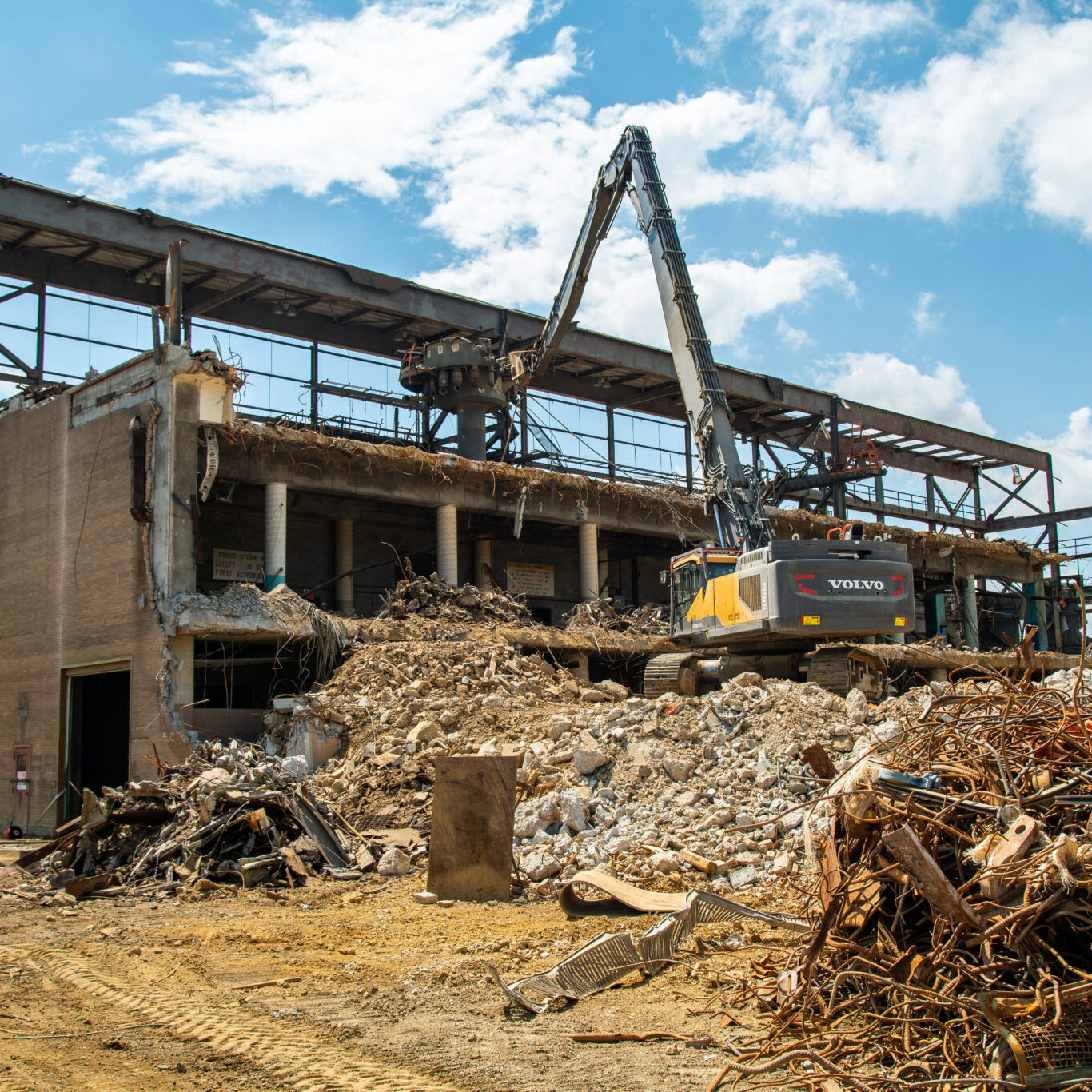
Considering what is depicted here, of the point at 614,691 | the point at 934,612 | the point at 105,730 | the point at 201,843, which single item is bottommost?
the point at 201,843

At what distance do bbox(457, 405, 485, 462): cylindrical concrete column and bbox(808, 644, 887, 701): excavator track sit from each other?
13746 millimetres

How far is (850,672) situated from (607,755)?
506cm

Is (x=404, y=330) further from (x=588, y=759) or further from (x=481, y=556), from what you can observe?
(x=588, y=759)

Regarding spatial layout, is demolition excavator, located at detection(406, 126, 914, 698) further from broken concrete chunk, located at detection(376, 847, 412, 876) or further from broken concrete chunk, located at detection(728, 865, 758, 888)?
broken concrete chunk, located at detection(376, 847, 412, 876)

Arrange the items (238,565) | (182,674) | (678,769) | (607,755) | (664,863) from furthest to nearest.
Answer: (238,565) → (182,674) → (607,755) → (678,769) → (664,863)

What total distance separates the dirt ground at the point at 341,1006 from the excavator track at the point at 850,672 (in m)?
7.80

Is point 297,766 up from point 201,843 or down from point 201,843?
up

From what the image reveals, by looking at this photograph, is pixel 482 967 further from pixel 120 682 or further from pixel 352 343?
pixel 352 343

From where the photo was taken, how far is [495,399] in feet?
92.5

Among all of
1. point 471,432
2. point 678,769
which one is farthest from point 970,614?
point 678,769

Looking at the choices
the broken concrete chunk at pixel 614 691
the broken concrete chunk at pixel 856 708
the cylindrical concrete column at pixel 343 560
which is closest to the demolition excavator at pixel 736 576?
the broken concrete chunk at pixel 614 691

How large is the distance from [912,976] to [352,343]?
88.6ft

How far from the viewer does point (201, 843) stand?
38.7 ft

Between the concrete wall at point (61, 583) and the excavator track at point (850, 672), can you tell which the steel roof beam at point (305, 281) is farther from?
the excavator track at point (850, 672)
